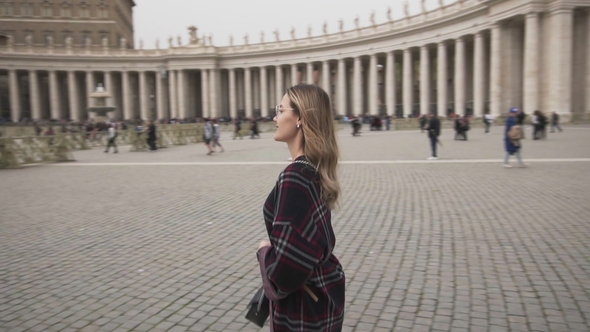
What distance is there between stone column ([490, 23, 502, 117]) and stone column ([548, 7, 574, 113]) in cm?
600

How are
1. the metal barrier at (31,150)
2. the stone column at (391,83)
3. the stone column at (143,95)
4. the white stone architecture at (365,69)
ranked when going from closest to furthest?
1. the metal barrier at (31,150)
2. the white stone architecture at (365,69)
3. the stone column at (391,83)
4. the stone column at (143,95)

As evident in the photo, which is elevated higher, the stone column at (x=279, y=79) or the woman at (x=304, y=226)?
the stone column at (x=279, y=79)

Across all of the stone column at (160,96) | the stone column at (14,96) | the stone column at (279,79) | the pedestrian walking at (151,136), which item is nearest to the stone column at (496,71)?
the pedestrian walking at (151,136)

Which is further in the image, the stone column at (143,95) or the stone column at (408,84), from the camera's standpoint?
the stone column at (143,95)

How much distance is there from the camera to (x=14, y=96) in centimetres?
7306

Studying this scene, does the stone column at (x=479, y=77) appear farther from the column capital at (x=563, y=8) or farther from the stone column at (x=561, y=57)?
the column capital at (x=563, y=8)

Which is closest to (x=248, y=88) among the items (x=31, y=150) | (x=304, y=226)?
(x=31, y=150)

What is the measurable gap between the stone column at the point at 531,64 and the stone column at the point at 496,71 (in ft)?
12.2

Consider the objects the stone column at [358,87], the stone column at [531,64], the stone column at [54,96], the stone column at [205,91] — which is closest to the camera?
the stone column at [531,64]

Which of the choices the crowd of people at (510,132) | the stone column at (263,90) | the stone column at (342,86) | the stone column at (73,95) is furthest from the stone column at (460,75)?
the stone column at (73,95)

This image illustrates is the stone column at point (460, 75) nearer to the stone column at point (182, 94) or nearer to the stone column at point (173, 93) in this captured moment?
the stone column at point (182, 94)

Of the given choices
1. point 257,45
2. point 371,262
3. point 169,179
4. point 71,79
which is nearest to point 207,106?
point 257,45

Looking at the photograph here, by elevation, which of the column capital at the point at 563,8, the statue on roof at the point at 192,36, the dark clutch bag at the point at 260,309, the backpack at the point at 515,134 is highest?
the statue on roof at the point at 192,36

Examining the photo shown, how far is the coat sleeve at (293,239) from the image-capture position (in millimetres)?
1990
